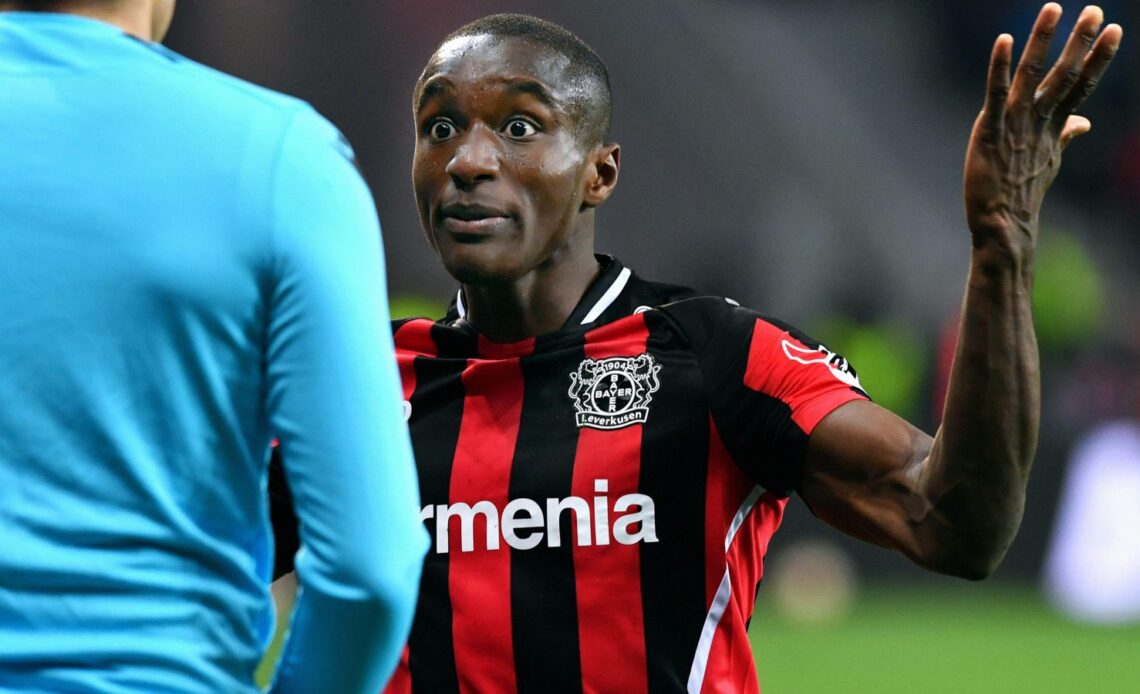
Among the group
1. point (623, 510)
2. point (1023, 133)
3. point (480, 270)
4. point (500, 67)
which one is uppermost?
point (1023, 133)

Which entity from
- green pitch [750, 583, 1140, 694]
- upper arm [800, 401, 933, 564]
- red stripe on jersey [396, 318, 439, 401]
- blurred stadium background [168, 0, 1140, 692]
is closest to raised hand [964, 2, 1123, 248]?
upper arm [800, 401, 933, 564]

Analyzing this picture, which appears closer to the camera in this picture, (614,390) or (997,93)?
(997,93)

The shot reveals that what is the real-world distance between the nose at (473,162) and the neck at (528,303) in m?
0.20

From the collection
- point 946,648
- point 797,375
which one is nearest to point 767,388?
point 797,375

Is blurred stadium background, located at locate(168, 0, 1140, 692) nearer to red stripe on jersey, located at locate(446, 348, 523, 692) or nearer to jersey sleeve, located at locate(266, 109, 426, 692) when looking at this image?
red stripe on jersey, located at locate(446, 348, 523, 692)

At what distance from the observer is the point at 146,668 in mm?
1312

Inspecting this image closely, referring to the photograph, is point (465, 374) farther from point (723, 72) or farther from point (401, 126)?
point (723, 72)

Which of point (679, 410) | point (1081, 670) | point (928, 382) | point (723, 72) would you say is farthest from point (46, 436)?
point (723, 72)

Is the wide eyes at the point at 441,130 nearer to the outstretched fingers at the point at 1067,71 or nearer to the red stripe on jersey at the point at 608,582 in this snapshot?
the red stripe on jersey at the point at 608,582

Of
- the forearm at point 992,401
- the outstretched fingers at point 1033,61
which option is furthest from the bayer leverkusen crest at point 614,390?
the outstretched fingers at point 1033,61

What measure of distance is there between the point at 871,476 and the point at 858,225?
33.2 feet

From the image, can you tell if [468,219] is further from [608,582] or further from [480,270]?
[608,582]

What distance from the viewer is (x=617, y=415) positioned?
2586mm

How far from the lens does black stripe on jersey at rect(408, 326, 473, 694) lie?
97.8 inches
